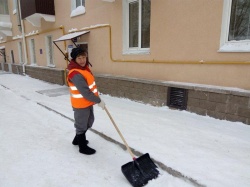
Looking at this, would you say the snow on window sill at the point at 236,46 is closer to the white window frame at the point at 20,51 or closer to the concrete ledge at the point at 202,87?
the concrete ledge at the point at 202,87

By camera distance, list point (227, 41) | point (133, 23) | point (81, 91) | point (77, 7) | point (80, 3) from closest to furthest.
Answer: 1. point (81, 91)
2. point (227, 41)
3. point (133, 23)
4. point (80, 3)
5. point (77, 7)

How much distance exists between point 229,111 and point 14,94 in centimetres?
713

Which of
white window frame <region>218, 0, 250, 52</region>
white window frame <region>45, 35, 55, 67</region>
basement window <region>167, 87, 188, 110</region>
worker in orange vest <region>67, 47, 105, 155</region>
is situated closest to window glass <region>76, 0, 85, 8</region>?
white window frame <region>45, 35, 55, 67</region>

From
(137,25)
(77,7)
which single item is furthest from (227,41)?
(77,7)

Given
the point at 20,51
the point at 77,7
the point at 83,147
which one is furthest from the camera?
the point at 20,51

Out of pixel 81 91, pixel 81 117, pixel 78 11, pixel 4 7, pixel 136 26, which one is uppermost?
pixel 4 7

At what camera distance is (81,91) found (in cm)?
268

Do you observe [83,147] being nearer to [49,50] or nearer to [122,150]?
[122,150]

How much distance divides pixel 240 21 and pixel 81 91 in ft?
11.1

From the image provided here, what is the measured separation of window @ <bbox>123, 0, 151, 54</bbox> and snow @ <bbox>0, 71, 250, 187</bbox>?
2183 mm

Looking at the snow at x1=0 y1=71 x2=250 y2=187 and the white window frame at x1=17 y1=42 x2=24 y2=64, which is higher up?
the white window frame at x1=17 y1=42 x2=24 y2=64

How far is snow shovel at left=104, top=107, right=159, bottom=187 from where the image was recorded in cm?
230

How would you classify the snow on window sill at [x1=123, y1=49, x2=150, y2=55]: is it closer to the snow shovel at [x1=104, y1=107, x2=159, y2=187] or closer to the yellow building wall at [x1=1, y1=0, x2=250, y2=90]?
the yellow building wall at [x1=1, y1=0, x2=250, y2=90]

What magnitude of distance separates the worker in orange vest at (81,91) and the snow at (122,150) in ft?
1.13
